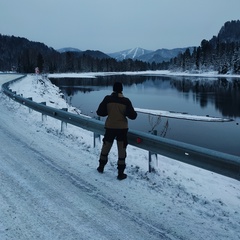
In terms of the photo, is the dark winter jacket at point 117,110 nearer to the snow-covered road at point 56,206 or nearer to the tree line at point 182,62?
the snow-covered road at point 56,206

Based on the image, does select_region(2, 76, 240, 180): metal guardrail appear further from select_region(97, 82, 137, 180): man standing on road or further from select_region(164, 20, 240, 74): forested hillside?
select_region(164, 20, 240, 74): forested hillside

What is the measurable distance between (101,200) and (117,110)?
1787 mm

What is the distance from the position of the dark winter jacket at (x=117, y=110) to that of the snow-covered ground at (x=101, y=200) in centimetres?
105

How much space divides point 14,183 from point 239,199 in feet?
14.0

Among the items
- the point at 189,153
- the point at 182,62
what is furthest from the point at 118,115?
the point at 182,62

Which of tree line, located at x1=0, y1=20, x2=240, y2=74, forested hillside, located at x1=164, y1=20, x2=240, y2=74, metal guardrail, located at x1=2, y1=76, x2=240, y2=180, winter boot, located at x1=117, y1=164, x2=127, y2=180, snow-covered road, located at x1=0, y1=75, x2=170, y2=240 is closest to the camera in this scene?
snow-covered road, located at x1=0, y1=75, x2=170, y2=240

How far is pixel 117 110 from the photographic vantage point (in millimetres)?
5895

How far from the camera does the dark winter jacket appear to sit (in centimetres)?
589

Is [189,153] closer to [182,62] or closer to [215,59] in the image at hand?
[215,59]

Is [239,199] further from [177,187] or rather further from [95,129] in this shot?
[95,129]

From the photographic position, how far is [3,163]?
21.7ft

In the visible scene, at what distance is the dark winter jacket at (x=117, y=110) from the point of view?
5.89 m

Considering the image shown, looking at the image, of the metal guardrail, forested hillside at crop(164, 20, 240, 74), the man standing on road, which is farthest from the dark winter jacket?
forested hillside at crop(164, 20, 240, 74)

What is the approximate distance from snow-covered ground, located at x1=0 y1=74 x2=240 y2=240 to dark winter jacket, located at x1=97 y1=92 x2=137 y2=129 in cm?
105
